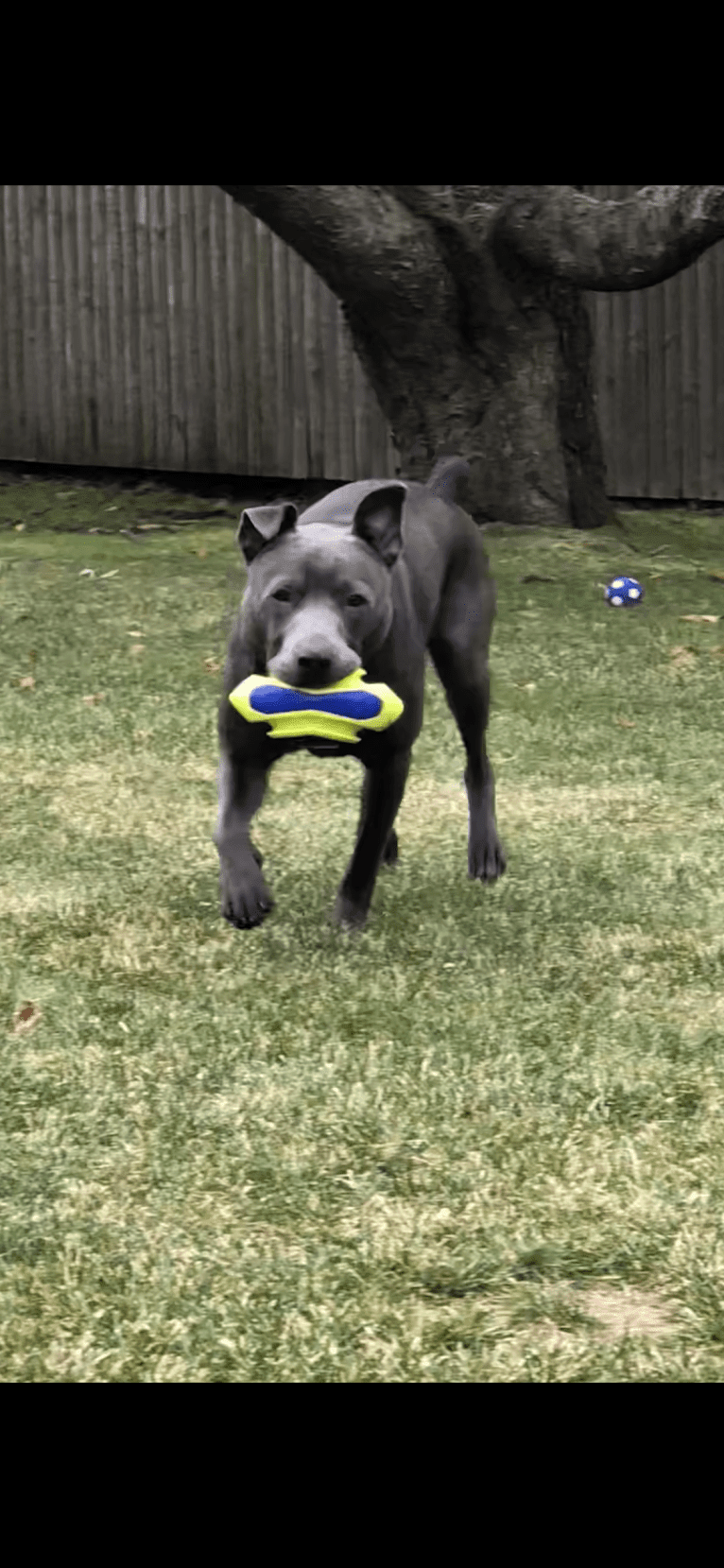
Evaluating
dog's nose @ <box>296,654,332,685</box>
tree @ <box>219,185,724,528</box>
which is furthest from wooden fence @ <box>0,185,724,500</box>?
dog's nose @ <box>296,654,332,685</box>

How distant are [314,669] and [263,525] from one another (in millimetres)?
428

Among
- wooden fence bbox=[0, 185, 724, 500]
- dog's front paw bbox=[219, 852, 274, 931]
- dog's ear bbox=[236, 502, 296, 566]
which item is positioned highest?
dog's ear bbox=[236, 502, 296, 566]

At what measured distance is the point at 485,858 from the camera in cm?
652

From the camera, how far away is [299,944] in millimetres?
5566

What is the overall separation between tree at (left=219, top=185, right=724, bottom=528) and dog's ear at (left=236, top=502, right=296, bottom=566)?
21.2ft

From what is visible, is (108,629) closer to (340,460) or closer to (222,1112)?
(340,460)

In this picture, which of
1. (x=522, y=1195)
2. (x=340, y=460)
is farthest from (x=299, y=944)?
(x=340, y=460)

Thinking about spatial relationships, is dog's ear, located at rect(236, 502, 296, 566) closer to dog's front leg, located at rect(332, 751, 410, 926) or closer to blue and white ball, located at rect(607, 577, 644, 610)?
dog's front leg, located at rect(332, 751, 410, 926)

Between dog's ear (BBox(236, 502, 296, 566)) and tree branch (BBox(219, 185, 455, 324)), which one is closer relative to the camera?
dog's ear (BBox(236, 502, 296, 566))

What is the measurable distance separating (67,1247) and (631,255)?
8.72m

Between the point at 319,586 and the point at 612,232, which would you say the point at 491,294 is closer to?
the point at 612,232

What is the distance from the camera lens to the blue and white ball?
35.8 feet

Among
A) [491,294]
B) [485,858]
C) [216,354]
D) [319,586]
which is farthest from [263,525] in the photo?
[216,354]

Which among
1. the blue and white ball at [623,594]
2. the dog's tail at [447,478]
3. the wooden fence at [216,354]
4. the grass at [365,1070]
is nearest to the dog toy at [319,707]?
the grass at [365,1070]
